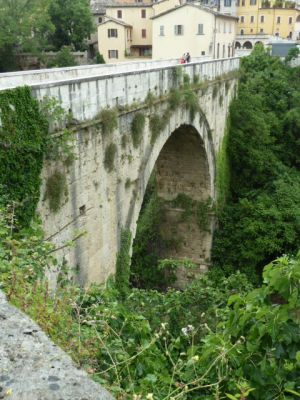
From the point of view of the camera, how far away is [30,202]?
5.59 meters

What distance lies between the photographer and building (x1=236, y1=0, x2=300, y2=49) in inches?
2105

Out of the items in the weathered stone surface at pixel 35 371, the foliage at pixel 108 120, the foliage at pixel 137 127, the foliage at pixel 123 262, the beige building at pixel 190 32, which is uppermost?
the beige building at pixel 190 32

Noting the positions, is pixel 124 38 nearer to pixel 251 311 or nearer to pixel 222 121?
pixel 222 121

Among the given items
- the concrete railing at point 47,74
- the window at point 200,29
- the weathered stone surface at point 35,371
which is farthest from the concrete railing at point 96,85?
the window at point 200,29

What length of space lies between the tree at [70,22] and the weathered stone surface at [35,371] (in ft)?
125

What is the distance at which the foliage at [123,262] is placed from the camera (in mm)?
8320

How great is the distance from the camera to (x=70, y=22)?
125 ft

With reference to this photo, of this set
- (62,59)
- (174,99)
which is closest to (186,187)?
(174,99)

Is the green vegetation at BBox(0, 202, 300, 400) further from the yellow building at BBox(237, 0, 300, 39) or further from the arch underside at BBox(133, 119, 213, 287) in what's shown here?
the yellow building at BBox(237, 0, 300, 39)

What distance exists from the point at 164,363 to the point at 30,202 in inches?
Answer: 93.7

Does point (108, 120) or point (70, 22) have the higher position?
point (70, 22)

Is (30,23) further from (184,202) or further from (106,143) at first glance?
(106,143)

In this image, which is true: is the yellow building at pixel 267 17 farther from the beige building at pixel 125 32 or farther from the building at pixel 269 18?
the beige building at pixel 125 32

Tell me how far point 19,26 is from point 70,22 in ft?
20.3
